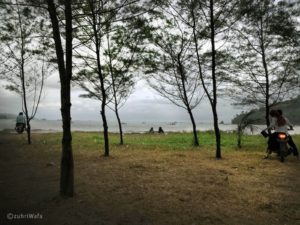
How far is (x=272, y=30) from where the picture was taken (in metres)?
17.9

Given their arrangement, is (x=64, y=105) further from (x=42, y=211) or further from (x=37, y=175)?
(x=37, y=175)

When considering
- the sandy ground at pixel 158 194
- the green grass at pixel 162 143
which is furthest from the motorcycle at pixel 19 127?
the sandy ground at pixel 158 194

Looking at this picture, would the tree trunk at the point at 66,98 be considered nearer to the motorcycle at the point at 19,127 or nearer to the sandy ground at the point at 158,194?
the sandy ground at the point at 158,194

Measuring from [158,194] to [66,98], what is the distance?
3070 millimetres

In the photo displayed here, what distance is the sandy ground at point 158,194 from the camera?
6469mm

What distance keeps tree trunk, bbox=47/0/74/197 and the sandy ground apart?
0.43 metres

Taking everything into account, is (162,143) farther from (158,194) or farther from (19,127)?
(19,127)

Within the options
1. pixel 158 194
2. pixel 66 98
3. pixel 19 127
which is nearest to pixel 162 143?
pixel 158 194

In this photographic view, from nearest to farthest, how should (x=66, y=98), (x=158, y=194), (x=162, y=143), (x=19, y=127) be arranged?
(x=66, y=98) < (x=158, y=194) < (x=162, y=143) < (x=19, y=127)

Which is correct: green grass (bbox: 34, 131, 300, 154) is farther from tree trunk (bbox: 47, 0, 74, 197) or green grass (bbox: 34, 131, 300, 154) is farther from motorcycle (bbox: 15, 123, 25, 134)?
tree trunk (bbox: 47, 0, 74, 197)

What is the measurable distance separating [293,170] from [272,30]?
918cm

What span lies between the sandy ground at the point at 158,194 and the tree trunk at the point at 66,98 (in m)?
0.43

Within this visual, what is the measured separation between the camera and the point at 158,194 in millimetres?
8023

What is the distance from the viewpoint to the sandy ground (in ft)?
21.2
